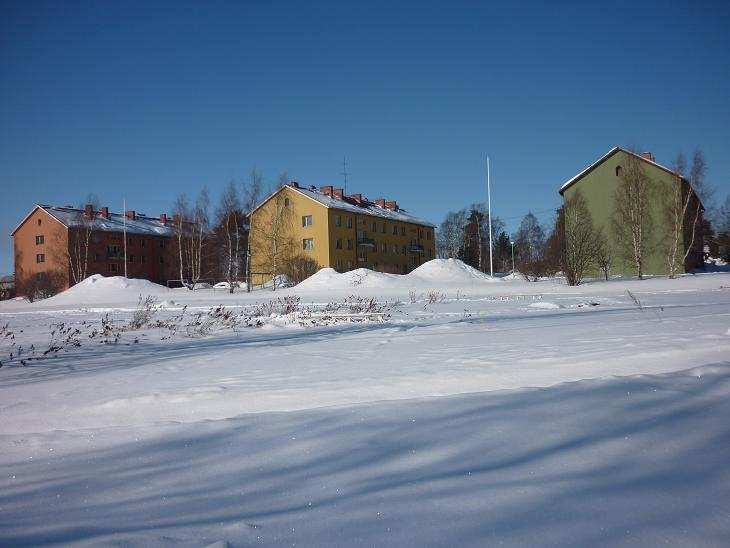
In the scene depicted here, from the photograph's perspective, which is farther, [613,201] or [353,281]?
[613,201]

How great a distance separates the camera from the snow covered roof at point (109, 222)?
165 feet

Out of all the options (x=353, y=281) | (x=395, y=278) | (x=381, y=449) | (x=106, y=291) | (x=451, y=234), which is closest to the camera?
(x=381, y=449)

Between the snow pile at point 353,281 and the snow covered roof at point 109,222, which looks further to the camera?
the snow covered roof at point 109,222

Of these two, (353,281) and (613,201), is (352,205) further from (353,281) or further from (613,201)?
(613,201)

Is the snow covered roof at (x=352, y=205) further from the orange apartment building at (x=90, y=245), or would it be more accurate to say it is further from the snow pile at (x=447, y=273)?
the orange apartment building at (x=90, y=245)

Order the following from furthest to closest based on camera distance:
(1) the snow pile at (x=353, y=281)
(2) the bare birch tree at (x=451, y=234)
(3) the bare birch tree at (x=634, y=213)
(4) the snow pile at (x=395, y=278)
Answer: (2) the bare birch tree at (x=451, y=234) → (3) the bare birch tree at (x=634, y=213) → (4) the snow pile at (x=395, y=278) → (1) the snow pile at (x=353, y=281)

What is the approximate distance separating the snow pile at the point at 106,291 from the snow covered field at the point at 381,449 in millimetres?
28635

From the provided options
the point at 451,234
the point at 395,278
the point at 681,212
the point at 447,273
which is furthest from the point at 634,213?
the point at 451,234

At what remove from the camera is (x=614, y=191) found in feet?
117

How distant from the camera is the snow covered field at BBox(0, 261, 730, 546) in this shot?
80.0 inches

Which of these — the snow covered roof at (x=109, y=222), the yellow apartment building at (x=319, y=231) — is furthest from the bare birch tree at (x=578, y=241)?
the snow covered roof at (x=109, y=222)

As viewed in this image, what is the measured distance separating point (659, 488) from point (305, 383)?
3362mm

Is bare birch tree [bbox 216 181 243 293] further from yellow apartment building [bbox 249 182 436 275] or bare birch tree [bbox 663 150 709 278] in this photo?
bare birch tree [bbox 663 150 709 278]

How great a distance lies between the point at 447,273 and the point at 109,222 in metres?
39.1
